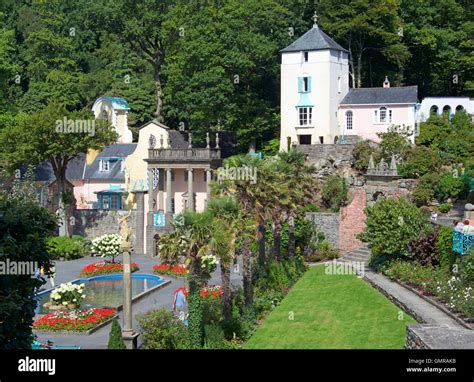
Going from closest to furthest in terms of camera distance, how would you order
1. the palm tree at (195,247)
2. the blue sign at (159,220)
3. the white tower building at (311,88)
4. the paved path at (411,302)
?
1. the palm tree at (195,247)
2. the paved path at (411,302)
3. the blue sign at (159,220)
4. the white tower building at (311,88)

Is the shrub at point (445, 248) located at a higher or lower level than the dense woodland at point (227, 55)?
lower

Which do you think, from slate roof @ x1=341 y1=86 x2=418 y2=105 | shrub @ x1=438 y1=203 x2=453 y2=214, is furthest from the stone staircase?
slate roof @ x1=341 y1=86 x2=418 y2=105

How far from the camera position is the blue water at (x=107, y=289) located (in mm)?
37094

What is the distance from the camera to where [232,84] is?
57281 mm

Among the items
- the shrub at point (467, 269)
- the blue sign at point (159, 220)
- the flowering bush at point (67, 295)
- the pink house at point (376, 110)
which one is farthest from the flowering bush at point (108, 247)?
the shrub at point (467, 269)

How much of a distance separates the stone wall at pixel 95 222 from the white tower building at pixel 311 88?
46.6ft

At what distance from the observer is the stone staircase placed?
138 ft

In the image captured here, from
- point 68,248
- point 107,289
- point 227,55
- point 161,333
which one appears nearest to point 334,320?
point 161,333

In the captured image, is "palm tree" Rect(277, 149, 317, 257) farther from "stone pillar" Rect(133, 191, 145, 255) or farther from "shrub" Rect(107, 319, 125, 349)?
"shrub" Rect(107, 319, 125, 349)

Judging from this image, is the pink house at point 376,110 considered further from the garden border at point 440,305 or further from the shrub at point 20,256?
the shrub at point 20,256
